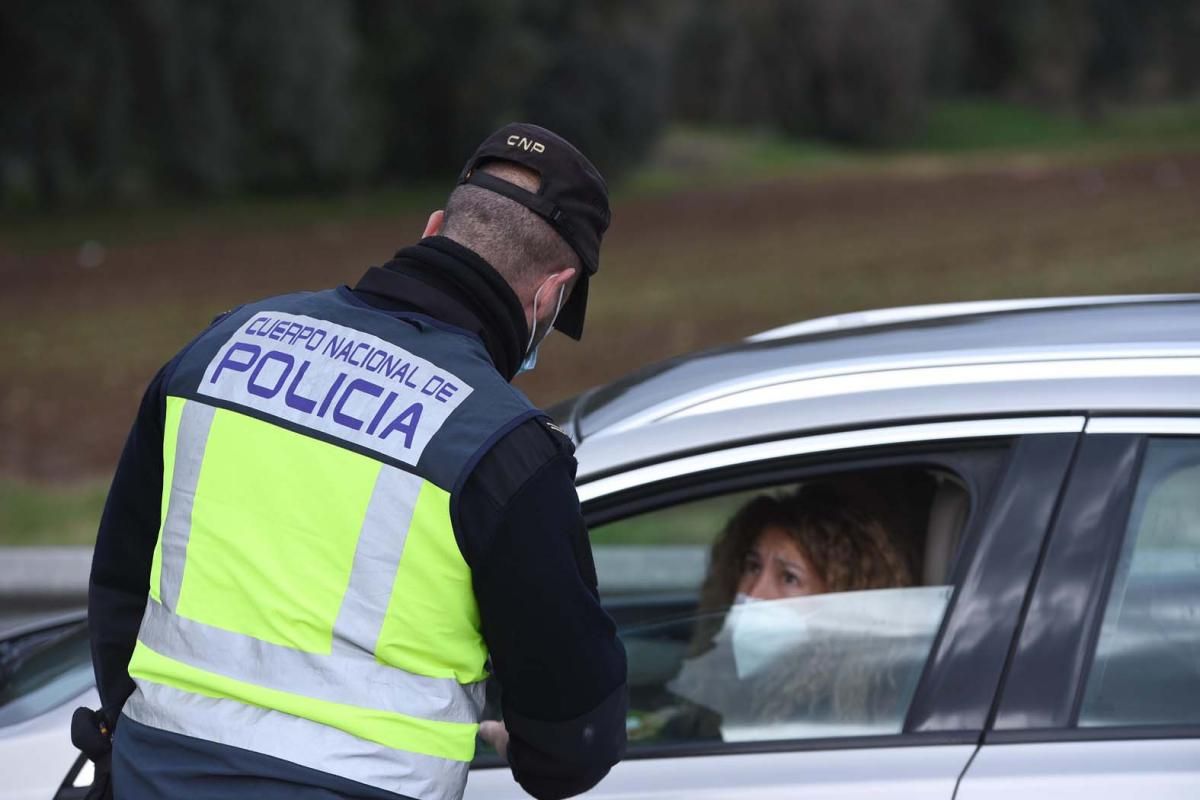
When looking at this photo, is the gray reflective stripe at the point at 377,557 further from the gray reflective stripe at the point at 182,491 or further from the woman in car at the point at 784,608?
the woman in car at the point at 784,608

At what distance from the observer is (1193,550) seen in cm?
223

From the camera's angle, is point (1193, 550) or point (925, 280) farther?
point (925, 280)

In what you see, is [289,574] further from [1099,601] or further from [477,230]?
[1099,601]

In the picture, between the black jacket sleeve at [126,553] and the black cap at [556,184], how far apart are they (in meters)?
0.54

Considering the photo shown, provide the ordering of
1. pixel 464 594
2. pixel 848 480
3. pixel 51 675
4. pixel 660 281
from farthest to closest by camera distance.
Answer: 1. pixel 660 281
2. pixel 51 675
3. pixel 848 480
4. pixel 464 594

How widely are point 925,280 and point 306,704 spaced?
1564 centimetres

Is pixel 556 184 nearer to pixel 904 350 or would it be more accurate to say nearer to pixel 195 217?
pixel 904 350

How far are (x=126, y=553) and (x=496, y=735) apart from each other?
60 cm

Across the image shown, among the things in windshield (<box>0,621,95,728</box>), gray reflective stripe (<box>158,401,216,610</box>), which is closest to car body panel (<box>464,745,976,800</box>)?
gray reflective stripe (<box>158,401,216,610</box>)

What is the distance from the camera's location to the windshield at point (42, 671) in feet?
8.86

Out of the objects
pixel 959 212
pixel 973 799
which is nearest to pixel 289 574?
pixel 973 799

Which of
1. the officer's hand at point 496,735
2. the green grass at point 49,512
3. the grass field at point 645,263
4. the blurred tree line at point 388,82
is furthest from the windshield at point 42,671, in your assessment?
the blurred tree line at point 388,82

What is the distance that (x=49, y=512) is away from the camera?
26.8 feet

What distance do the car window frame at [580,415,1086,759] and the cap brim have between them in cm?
24
